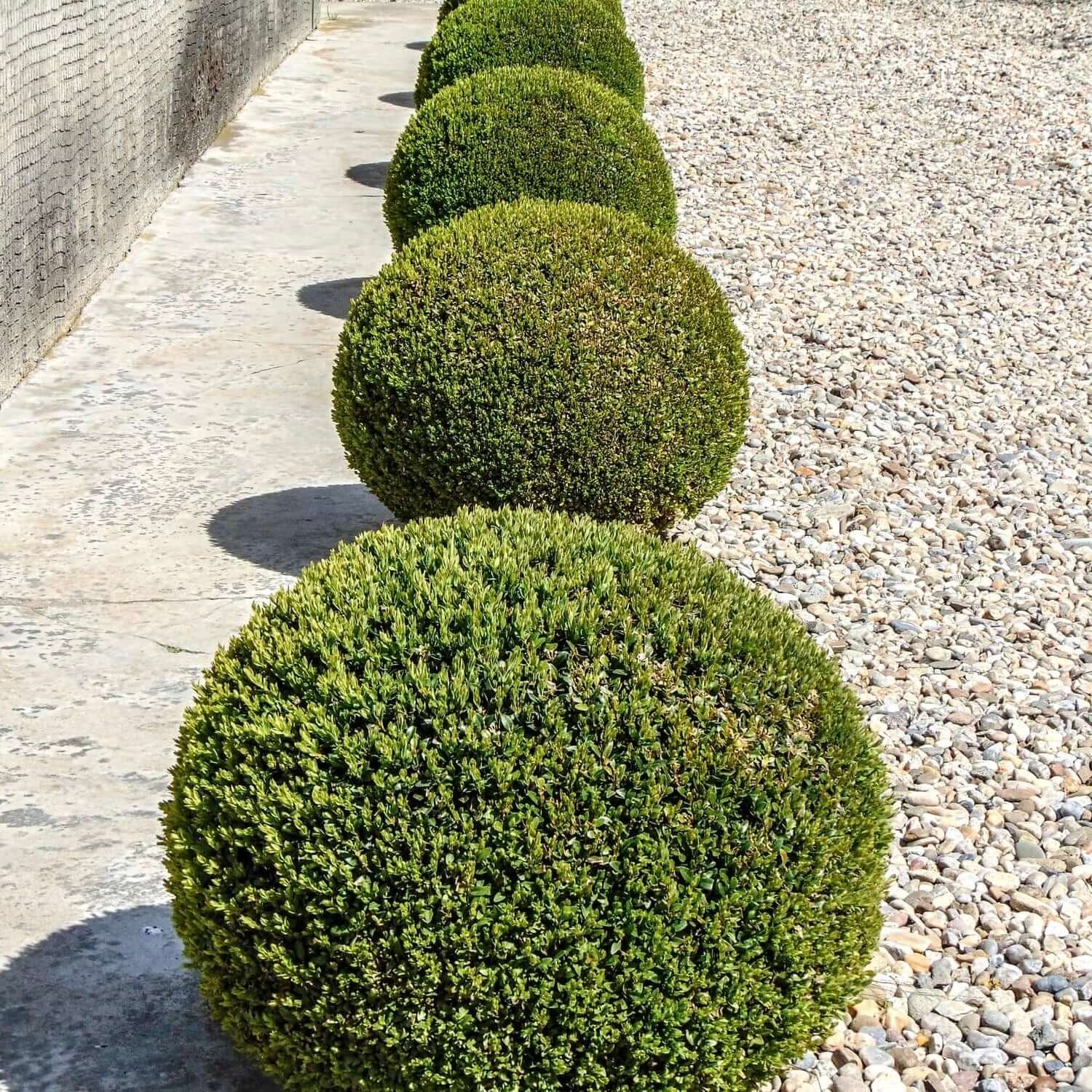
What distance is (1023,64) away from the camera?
627 inches

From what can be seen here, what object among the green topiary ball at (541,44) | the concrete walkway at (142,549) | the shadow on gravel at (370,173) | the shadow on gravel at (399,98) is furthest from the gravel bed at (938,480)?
the shadow on gravel at (399,98)

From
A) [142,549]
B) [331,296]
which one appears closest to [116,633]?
[142,549]

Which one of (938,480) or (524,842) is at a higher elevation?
(524,842)

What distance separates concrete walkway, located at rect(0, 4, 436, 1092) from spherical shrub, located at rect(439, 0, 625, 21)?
2.41 metres

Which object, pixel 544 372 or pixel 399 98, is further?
pixel 399 98

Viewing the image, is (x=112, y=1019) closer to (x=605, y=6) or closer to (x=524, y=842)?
(x=524, y=842)

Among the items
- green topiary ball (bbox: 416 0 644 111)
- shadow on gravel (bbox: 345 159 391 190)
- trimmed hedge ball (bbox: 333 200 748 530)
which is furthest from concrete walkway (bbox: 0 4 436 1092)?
green topiary ball (bbox: 416 0 644 111)

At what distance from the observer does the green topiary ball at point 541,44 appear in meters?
10.0

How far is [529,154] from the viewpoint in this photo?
7.57m

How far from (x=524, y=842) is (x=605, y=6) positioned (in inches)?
398

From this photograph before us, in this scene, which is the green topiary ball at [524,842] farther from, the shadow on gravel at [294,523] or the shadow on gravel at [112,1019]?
the shadow on gravel at [294,523]

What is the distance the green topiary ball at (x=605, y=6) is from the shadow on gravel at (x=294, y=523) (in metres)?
5.72

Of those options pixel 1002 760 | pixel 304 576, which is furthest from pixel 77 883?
pixel 1002 760

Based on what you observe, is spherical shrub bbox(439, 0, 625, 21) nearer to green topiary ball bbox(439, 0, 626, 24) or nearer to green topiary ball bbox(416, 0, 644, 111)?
green topiary ball bbox(439, 0, 626, 24)
